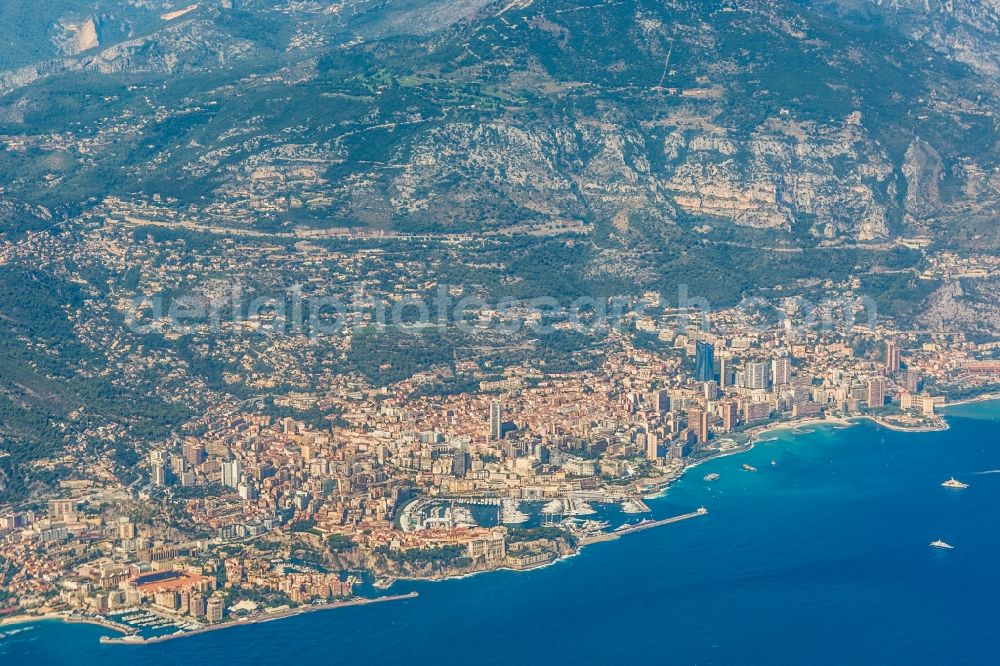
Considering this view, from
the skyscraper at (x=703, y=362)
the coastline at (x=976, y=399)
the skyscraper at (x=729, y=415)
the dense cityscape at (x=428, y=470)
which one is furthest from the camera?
the coastline at (x=976, y=399)

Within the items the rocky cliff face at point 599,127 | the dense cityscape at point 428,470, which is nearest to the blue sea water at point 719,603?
the dense cityscape at point 428,470

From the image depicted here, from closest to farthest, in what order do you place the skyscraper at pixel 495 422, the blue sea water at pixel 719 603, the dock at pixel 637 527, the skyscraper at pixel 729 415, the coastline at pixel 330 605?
the blue sea water at pixel 719 603 → the coastline at pixel 330 605 → the dock at pixel 637 527 → the skyscraper at pixel 495 422 → the skyscraper at pixel 729 415

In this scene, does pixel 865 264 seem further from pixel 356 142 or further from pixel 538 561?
pixel 538 561

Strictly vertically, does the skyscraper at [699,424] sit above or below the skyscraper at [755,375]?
below

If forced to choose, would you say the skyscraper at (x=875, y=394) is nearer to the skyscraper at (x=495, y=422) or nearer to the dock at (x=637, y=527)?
the dock at (x=637, y=527)

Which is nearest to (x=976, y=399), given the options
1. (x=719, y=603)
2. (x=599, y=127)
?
(x=599, y=127)
